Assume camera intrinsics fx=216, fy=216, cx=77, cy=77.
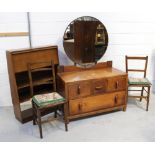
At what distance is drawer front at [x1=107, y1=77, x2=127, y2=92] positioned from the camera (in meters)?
2.83

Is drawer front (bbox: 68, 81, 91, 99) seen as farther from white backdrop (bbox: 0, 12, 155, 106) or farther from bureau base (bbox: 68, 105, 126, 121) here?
white backdrop (bbox: 0, 12, 155, 106)

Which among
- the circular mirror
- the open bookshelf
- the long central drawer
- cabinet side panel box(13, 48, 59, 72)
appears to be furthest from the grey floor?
the circular mirror

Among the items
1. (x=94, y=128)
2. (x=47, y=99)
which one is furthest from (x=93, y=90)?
(x=47, y=99)

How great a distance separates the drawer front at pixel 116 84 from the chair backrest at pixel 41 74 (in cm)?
73

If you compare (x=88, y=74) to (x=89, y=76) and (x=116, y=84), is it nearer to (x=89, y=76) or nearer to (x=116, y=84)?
(x=89, y=76)

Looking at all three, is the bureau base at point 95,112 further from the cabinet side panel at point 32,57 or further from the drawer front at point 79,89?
the cabinet side panel at point 32,57

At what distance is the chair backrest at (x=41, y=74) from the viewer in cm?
270

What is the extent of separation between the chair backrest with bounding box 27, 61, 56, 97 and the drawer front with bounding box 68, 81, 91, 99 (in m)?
0.31

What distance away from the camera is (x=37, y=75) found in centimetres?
297

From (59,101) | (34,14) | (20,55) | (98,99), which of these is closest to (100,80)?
(98,99)

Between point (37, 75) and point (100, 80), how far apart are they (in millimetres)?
875

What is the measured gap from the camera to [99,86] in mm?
2773

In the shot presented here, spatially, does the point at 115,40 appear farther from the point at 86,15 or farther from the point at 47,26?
the point at 47,26

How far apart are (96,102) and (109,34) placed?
3.58ft
